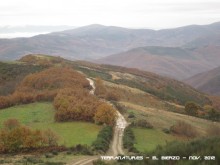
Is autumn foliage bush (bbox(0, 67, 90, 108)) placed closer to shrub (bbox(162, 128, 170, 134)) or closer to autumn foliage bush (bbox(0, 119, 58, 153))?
shrub (bbox(162, 128, 170, 134))

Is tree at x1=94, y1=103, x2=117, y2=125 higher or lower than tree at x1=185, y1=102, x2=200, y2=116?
below

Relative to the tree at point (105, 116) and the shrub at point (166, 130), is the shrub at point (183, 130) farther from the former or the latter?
the tree at point (105, 116)

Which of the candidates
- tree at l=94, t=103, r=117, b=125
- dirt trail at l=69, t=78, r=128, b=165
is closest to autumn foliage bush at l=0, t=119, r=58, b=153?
dirt trail at l=69, t=78, r=128, b=165

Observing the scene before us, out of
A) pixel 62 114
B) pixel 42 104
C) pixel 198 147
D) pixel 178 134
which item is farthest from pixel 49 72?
pixel 198 147

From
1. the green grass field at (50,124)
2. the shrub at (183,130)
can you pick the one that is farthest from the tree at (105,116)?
the shrub at (183,130)

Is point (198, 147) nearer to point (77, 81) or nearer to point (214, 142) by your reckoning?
point (214, 142)

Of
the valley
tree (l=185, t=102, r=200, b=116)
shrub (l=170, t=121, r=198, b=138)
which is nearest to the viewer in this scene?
the valley
